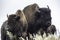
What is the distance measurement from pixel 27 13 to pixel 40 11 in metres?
0.09

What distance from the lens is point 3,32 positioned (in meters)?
1.09

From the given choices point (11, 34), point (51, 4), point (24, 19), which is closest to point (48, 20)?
point (24, 19)

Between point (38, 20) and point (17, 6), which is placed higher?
point (17, 6)

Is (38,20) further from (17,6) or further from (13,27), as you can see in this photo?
(17,6)

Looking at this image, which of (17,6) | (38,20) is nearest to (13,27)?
(38,20)

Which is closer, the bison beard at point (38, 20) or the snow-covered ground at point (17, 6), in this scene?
the bison beard at point (38, 20)

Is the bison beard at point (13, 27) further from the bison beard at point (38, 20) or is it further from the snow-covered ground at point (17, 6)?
the snow-covered ground at point (17, 6)

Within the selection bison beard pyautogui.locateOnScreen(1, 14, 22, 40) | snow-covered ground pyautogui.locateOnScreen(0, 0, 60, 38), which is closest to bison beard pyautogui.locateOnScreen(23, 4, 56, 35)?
bison beard pyautogui.locateOnScreen(1, 14, 22, 40)

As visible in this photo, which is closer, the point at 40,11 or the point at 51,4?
the point at 40,11

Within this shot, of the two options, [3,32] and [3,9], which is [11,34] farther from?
[3,9]

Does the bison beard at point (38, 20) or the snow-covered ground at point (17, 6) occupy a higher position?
the snow-covered ground at point (17, 6)

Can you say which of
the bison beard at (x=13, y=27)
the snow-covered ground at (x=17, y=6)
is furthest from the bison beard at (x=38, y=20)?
the snow-covered ground at (x=17, y=6)

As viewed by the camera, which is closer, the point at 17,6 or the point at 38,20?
the point at 38,20

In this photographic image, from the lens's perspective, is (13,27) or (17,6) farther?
(17,6)
